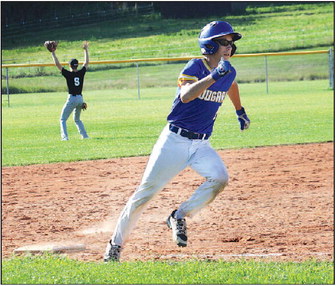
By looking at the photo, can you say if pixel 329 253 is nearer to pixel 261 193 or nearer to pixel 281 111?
pixel 261 193

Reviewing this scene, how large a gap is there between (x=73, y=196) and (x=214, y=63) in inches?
182

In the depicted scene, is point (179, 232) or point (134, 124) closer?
point (179, 232)

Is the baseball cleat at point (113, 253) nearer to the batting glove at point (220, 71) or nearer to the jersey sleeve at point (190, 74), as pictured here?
the jersey sleeve at point (190, 74)

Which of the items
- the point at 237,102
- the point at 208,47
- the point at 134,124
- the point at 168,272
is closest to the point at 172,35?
the point at 134,124

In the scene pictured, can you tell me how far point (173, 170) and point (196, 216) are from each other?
8.85 feet

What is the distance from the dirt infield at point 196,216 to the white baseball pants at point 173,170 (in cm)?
61

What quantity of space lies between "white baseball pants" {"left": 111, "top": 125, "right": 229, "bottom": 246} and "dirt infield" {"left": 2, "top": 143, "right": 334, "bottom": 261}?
0.61 metres

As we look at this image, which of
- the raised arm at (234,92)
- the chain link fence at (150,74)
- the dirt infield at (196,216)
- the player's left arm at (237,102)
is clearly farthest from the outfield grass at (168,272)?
the chain link fence at (150,74)

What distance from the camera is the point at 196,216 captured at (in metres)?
9.20

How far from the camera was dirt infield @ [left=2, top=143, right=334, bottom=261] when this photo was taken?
24.8 ft

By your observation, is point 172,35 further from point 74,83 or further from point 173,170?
point 173,170

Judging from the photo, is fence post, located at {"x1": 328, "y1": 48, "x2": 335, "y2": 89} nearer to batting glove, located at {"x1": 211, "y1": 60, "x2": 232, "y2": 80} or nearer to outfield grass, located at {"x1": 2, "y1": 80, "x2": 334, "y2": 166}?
outfield grass, located at {"x1": 2, "y1": 80, "x2": 334, "y2": 166}

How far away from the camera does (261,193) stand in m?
10.5

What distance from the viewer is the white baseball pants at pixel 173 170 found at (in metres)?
6.57
